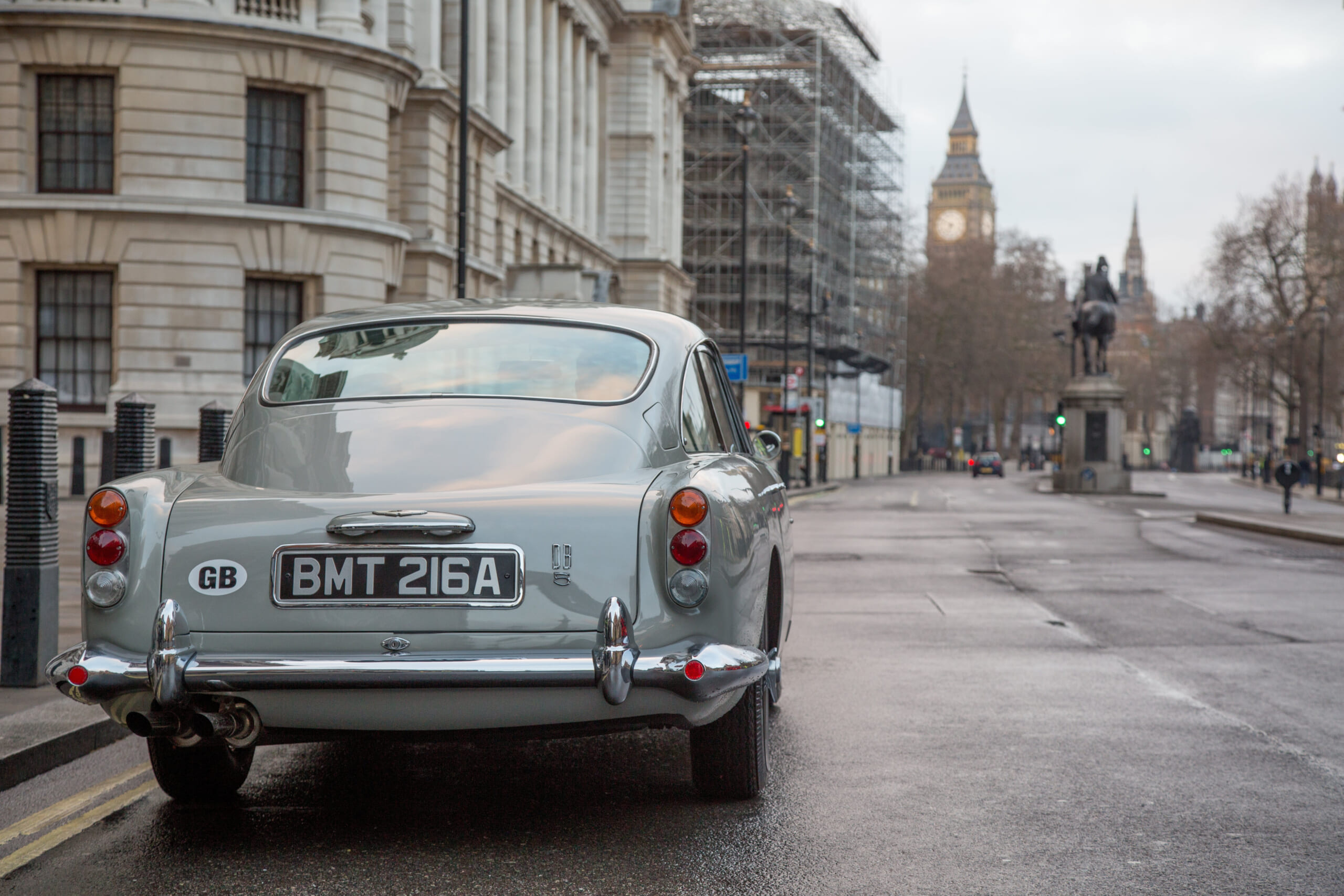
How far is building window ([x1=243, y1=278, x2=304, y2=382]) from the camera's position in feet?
96.4

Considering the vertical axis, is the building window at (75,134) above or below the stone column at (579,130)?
below

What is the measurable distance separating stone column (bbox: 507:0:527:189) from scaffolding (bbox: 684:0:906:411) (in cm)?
→ 2449

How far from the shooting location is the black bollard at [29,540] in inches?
276

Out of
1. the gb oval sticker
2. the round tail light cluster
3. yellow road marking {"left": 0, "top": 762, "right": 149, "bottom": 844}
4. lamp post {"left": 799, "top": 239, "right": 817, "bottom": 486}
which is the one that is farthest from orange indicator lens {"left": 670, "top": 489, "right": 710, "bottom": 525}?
lamp post {"left": 799, "top": 239, "right": 817, "bottom": 486}

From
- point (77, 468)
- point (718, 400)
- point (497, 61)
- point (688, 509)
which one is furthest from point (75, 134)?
point (688, 509)

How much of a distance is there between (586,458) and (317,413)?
964 millimetres

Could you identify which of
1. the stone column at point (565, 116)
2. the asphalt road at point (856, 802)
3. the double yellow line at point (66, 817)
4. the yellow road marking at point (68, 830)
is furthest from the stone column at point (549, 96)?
the yellow road marking at point (68, 830)

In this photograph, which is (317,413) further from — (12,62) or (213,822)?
(12,62)

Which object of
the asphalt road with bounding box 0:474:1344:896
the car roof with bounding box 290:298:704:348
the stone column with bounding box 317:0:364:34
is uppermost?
the stone column with bounding box 317:0:364:34

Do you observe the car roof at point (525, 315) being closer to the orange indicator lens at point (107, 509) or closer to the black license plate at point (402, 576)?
the orange indicator lens at point (107, 509)

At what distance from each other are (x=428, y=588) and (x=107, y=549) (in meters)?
1.01

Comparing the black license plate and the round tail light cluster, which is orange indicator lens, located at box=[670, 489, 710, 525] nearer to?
the round tail light cluster

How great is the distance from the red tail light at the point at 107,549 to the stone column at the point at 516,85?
140ft

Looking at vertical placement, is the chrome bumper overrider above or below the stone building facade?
below
